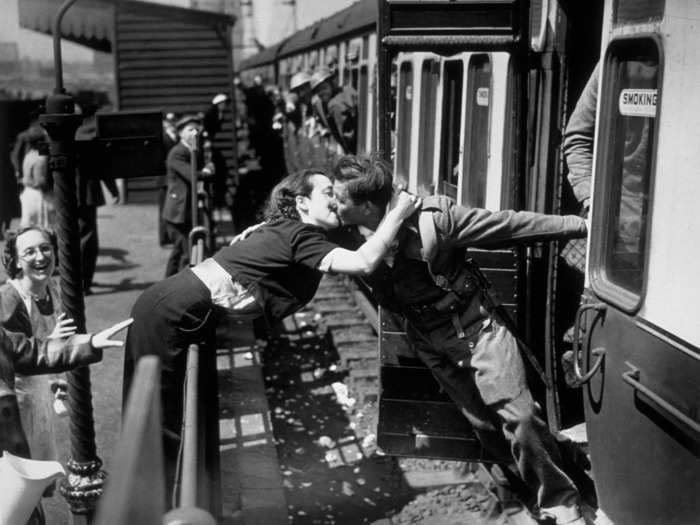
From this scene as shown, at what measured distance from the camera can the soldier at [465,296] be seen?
397 centimetres

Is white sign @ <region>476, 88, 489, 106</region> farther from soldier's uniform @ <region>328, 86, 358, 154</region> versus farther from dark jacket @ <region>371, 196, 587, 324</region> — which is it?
soldier's uniform @ <region>328, 86, 358, 154</region>

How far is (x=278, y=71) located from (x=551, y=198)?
20.1 meters

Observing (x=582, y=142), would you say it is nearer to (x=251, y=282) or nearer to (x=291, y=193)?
(x=291, y=193)

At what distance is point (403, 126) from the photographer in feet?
29.2

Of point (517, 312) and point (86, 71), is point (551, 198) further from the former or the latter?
point (86, 71)

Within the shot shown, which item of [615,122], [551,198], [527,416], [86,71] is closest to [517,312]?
[551,198]

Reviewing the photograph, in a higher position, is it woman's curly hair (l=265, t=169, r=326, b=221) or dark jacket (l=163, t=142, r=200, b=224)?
woman's curly hair (l=265, t=169, r=326, b=221)

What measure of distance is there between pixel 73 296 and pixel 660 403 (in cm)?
→ 266

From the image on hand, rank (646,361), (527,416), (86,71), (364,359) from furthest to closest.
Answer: (86,71)
(364,359)
(527,416)
(646,361)

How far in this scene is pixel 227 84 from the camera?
18875 millimetres

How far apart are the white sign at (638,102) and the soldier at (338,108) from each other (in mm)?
5756

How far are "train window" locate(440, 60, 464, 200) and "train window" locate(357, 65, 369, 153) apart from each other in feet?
11.7

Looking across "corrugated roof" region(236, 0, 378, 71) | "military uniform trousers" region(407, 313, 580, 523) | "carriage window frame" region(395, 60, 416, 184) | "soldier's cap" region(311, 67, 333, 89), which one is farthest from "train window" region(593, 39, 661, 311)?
"soldier's cap" region(311, 67, 333, 89)

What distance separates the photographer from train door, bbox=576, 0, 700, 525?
10.0ft
